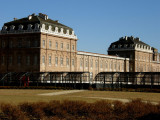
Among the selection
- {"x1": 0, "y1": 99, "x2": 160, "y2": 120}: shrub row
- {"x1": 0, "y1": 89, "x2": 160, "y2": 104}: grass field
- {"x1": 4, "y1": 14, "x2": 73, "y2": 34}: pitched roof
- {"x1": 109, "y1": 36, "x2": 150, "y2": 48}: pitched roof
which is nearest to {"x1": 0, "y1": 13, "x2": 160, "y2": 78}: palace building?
{"x1": 4, "y1": 14, "x2": 73, "y2": 34}: pitched roof

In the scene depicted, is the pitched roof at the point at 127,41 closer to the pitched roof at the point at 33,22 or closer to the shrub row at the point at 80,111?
the pitched roof at the point at 33,22

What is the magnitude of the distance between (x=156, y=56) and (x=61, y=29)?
205 ft

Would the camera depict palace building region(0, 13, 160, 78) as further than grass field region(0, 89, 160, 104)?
Yes

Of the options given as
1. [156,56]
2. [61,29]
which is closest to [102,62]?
[61,29]

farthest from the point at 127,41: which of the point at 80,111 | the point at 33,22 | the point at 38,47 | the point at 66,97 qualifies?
the point at 80,111

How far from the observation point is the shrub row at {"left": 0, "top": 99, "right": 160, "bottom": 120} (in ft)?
56.1

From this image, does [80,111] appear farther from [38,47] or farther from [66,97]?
[38,47]

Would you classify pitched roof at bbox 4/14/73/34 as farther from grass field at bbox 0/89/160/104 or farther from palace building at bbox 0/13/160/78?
grass field at bbox 0/89/160/104

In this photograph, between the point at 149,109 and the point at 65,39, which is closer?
the point at 149,109

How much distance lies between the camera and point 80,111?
59.8 ft

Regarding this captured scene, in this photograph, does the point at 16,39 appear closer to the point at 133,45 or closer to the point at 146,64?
the point at 133,45

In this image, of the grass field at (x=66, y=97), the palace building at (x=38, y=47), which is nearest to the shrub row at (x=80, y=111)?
the grass field at (x=66, y=97)

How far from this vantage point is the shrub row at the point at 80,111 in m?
17.1

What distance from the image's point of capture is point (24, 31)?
64500 mm
